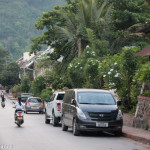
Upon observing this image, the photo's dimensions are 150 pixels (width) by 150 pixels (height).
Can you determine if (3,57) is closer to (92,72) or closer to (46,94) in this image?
(46,94)

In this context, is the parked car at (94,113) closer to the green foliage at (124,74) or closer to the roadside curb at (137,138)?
the roadside curb at (137,138)

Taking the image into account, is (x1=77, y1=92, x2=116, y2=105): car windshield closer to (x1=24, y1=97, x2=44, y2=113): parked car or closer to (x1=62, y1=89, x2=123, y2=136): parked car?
(x1=62, y1=89, x2=123, y2=136): parked car

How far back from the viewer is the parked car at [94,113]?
1727 centimetres

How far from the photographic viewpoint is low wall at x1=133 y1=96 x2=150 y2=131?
19.8 metres

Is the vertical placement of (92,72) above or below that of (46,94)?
above

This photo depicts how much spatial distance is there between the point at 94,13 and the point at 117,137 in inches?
810

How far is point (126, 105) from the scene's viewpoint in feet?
78.2

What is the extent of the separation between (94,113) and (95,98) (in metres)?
1.27

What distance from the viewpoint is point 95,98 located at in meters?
18.5

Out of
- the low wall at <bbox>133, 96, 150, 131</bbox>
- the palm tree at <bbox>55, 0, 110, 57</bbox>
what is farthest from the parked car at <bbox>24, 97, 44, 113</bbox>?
the low wall at <bbox>133, 96, 150, 131</bbox>

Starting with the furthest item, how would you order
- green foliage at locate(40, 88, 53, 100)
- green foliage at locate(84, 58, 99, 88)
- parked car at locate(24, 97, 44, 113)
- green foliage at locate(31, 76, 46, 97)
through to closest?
green foliage at locate(31, 76, 46, 97)
green foliage at locate(40, 88, 53, 100)
parked car at locate(24, 97, 44, 113)
green foliage at locate(84, 58, 99, 88)

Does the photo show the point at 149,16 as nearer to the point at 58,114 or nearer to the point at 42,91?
the point at 42,91

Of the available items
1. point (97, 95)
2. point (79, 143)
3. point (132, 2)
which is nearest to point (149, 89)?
point (97, 95)

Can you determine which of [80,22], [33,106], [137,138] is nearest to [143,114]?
[137,138]
